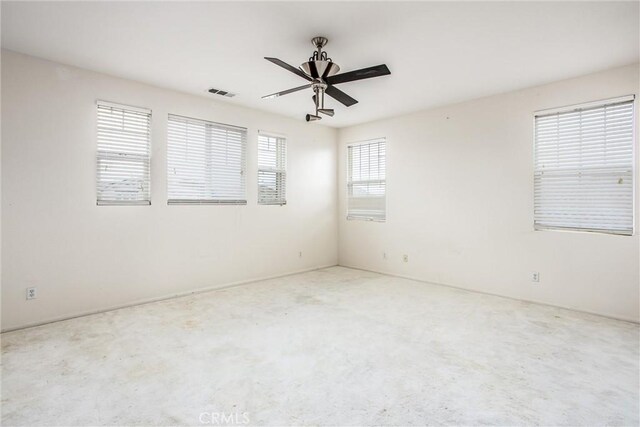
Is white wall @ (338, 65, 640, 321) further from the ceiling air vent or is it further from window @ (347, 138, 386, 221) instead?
the ceiling air vent

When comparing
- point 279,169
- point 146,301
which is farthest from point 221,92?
point 146,301

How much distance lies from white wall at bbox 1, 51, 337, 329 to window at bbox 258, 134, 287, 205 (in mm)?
158

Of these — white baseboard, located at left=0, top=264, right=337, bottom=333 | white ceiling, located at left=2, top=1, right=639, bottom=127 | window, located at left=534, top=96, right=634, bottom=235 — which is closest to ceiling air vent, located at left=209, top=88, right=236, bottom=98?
white ceiling, located at left=2, top=1, right=639, bottom=127

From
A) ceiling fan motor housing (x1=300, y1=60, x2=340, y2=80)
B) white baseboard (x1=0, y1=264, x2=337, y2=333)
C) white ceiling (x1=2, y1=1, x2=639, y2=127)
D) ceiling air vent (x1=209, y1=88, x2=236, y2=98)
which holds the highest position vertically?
ceiling air vent (x1=209, y1=88, x2=236, y2=98)

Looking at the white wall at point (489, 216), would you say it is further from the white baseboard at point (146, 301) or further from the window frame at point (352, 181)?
the white baseboard at point (146, 301)

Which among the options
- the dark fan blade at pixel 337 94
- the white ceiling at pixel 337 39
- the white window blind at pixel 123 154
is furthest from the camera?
the white window blind at pixel 123 154

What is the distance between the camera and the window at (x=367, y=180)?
559 centimetres

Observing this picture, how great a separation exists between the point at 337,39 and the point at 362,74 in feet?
1.27

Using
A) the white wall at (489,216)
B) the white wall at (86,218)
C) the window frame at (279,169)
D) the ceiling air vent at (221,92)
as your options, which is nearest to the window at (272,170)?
the window frame at (279,169)

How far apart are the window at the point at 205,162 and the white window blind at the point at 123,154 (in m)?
0.30

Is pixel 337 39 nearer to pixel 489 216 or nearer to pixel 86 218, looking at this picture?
pixel 489 216

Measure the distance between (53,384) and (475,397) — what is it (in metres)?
2.70

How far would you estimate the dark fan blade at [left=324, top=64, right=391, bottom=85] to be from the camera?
2.61m

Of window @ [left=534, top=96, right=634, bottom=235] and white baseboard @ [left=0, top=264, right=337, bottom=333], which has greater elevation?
window @ [left=534, top=96, right=634, bottom=235]
